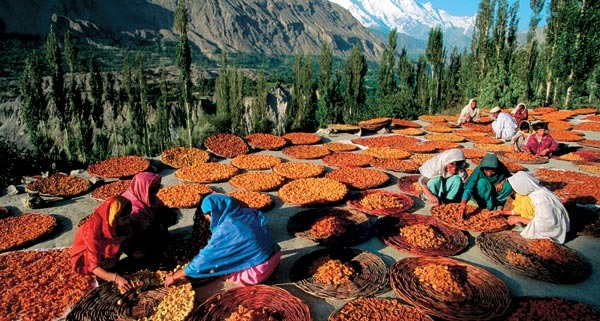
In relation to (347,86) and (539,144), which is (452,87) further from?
(539,144)

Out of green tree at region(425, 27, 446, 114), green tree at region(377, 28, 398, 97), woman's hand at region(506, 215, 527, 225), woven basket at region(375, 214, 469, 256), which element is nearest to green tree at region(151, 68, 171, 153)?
green tree at region(377, 28, 398, 97)

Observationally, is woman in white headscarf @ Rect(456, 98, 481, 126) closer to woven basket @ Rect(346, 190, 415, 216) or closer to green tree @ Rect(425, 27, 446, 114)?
woven basket @ Rect(346, 190, 415, 216)

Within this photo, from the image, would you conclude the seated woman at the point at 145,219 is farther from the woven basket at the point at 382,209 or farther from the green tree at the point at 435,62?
the green tree at the point at 435,62

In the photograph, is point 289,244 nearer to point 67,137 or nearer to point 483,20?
point 67,137

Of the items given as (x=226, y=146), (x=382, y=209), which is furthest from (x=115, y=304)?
(x=226, y=146)

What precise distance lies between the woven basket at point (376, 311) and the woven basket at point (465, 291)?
0.38 feet

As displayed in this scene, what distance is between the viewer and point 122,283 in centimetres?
277

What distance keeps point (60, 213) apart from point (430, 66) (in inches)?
866

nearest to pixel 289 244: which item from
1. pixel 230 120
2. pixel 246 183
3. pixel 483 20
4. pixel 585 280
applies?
pixel 246 183

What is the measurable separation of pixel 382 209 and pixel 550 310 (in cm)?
216

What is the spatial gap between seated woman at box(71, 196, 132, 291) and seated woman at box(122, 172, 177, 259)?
290mm

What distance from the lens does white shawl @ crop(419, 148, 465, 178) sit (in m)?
4.42

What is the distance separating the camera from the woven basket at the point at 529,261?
3096 mm

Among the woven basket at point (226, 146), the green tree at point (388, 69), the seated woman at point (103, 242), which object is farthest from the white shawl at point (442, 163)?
the green tree at point (388, 69)
